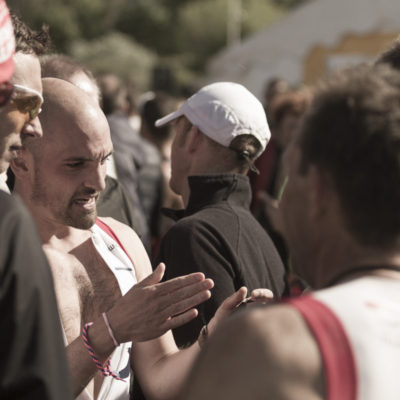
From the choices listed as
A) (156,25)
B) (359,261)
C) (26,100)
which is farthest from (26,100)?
(156,25)

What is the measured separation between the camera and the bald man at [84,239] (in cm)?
266

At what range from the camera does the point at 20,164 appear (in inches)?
113

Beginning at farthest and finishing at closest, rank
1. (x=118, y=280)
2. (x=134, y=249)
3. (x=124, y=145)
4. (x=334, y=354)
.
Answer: (x=124, y=145) < (x=134, y=249) < (x=118, y=280) < (x=334, y=354)

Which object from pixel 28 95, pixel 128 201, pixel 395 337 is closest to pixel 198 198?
pixel 128 201

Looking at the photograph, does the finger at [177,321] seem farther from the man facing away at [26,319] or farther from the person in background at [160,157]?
the person in background at [160,157]

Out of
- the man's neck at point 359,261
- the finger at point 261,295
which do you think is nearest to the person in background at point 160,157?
the finger at point 261,295

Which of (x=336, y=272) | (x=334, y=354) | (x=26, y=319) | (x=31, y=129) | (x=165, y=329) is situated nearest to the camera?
(x=334, y=354)

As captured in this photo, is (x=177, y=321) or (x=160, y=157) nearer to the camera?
(x=177, y=321)

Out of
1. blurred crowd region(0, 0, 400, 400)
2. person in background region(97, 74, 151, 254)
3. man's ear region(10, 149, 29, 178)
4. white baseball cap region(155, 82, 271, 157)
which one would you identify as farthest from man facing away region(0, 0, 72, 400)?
person in background region(97, 74, 151, 254)

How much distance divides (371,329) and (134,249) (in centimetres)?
162

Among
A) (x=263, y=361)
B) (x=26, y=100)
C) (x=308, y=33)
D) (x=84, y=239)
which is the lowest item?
(x=308, y=33)

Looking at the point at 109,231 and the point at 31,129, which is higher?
the point at 31,129

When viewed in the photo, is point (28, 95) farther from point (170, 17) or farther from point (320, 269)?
point (170, 17)

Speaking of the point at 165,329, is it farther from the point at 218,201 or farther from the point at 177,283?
the point at 218,201
